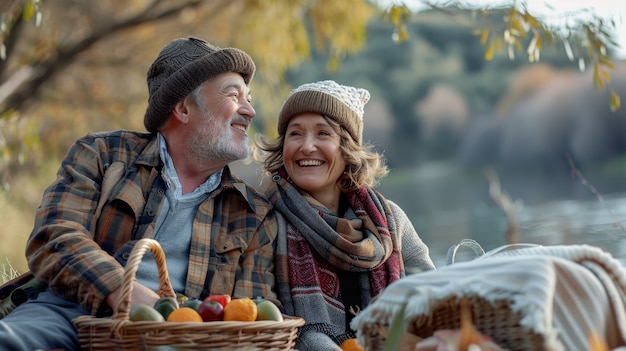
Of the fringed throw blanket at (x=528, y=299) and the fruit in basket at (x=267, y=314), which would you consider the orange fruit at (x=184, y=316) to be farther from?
the fringed throw blanket at (x=528, y=299)

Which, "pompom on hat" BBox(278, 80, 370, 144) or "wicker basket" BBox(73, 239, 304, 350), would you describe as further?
"pompom on hat" BBox(278, 80, 370, 144)

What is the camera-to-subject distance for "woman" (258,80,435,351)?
3502mm

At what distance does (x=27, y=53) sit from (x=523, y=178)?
13124mm

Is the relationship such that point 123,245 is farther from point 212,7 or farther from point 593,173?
point 593,173

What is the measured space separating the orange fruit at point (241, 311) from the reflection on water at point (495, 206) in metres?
6.37

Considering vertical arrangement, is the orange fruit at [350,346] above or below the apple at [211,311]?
below

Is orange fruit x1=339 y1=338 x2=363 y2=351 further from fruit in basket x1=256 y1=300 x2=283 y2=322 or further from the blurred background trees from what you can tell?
the blurred background trees

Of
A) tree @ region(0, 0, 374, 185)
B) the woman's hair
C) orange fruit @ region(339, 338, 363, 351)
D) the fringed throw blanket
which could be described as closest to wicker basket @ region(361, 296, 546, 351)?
the fringed throw blanket

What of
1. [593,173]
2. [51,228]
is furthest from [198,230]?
[593,173]

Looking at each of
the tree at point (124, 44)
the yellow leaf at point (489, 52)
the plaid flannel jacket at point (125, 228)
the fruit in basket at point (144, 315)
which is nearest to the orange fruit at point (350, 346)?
the plaid flannel jacket at point (125, 228)

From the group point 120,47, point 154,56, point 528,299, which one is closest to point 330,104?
point 528,299

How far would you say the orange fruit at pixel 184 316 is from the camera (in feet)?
8.51

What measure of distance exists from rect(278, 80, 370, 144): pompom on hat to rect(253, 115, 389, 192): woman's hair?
0.13 ft

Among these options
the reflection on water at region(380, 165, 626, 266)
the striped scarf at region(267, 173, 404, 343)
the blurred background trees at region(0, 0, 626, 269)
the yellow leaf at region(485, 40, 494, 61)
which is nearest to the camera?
the striped scarf at region(267, 173, 404, 343)
